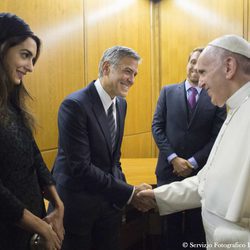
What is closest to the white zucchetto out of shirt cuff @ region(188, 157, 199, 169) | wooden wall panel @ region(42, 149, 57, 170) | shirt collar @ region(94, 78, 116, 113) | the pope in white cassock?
the pope in white cassock

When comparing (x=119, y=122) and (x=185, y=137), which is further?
(x=185, y=137)

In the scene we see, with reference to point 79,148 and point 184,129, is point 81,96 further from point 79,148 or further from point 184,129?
point 184,129

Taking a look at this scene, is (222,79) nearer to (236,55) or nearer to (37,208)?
(236,55)

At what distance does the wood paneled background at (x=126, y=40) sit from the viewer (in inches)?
132

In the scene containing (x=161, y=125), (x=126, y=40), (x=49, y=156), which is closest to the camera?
(x=161, y=125)

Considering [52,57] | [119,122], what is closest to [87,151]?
[119,122]

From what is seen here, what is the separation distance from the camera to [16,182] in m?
1.58

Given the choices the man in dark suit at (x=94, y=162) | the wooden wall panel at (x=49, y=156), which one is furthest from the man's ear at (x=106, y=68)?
the wooden wall panel at (x=49, y=156)

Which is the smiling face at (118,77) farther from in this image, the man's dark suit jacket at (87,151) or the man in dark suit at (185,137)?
the man in dark suit at (185,137)

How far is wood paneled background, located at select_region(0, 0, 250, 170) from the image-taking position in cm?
335

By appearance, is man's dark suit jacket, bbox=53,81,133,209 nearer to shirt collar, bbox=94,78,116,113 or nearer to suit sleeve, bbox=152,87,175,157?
shirt collar, bbox=94,78,116,113

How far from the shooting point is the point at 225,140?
1.96 m

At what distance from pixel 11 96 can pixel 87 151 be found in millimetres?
540

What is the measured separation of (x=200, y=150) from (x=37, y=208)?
5.52 feet
